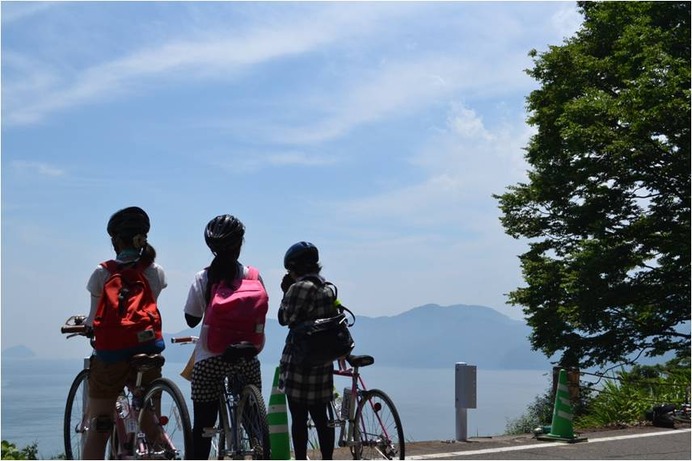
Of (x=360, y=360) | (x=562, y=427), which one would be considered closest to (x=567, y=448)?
(x=562, y=427)

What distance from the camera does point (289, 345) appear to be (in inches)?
274

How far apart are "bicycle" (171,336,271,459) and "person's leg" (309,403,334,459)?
2.84 feet

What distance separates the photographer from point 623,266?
25.3 m

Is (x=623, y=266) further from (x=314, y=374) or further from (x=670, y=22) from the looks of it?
(x=314, y=374)

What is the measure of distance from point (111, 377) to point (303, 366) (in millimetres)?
1504

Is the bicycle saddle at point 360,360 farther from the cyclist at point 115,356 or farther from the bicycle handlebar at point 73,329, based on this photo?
the bicycle handlebar at point 73,329

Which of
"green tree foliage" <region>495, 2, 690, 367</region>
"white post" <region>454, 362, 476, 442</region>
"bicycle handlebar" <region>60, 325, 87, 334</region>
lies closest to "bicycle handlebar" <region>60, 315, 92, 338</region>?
"bicycle handlebar" <region>60, 325, 87, 334</region>

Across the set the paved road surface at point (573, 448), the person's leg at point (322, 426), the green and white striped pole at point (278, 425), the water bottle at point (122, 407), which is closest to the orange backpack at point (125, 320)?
the water bottle at point (122, 407)

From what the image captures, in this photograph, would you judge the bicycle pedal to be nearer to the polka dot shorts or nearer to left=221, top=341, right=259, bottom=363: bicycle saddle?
the polka dot shorts

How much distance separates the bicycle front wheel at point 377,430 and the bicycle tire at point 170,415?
6.00ft

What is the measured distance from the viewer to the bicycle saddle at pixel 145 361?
5898mm

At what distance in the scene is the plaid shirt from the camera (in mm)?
6824

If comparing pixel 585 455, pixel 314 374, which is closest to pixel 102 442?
pixel 314 374

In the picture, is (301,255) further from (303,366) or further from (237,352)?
(237,352)
